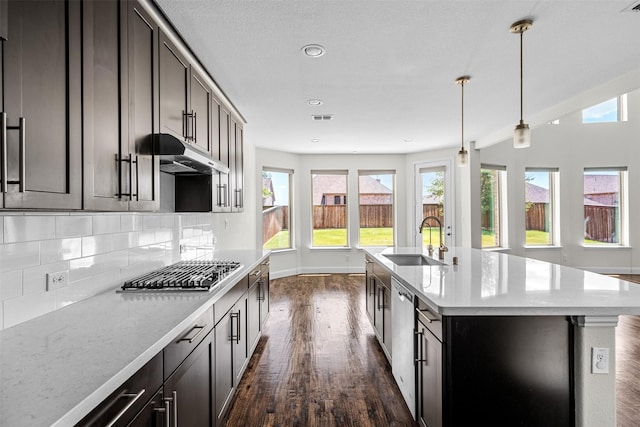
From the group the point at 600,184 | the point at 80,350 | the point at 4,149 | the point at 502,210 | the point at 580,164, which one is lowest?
the point at 80,350

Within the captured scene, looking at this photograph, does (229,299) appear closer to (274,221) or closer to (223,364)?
(223,364)

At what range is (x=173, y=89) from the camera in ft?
7.14

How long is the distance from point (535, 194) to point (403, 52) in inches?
235

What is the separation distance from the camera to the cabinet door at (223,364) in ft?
6.36

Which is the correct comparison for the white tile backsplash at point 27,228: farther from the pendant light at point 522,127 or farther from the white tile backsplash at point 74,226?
the pendant light at point 522,127

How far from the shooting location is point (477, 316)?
5.30 feet

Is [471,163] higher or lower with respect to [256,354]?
higher

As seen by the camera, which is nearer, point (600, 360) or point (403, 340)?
point (600, 360)

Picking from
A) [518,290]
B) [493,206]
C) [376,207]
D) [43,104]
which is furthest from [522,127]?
[376,207]

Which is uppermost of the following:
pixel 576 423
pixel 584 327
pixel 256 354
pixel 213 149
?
pixel 213 149

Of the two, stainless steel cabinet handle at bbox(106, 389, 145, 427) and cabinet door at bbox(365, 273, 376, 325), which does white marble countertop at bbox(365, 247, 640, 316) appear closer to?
cabinet door at bbox(365, 273, 376, 325)

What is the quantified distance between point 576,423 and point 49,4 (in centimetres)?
265

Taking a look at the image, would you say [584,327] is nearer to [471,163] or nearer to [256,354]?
[256,354]

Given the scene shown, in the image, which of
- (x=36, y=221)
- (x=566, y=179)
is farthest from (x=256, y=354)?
(x=566, y=179)
